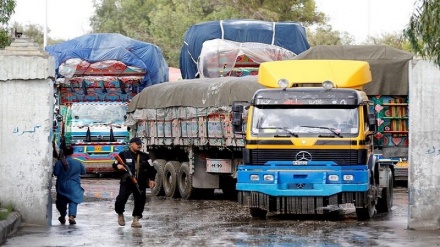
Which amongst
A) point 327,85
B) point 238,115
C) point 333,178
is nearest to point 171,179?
point 238,115

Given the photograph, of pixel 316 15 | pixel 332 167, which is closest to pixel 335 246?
pixel 332 167

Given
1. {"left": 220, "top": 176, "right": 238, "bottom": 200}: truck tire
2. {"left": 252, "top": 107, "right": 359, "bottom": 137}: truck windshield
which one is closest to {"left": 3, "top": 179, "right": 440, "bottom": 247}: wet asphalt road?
{"left": 252, "top": 107, "right": 359, "bottom": 137}: truck windshield

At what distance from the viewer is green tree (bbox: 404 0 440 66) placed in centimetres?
1516

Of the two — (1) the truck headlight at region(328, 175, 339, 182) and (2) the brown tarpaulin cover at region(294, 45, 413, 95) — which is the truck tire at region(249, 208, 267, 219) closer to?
(1) the truck headlight at region(328, 175, 339, 182)

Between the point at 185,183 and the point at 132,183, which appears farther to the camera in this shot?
the point at 185,183

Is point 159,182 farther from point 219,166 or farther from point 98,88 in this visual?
point 98,88

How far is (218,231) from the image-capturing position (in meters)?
18.3

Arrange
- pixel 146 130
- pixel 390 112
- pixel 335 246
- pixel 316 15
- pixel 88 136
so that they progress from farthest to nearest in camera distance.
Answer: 1. pixel 316 15
2. pixel 88 136
3. pixel 146 130
4. pixel 390 112
5. pixel 335 246

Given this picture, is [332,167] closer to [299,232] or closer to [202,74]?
[299,232]

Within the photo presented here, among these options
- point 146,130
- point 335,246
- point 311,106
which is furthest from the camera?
point 146,130

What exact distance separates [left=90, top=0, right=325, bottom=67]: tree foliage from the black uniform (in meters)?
36.9

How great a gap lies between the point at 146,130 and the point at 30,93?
10883mm

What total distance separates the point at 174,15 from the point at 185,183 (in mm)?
39102

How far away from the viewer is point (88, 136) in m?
37.3
